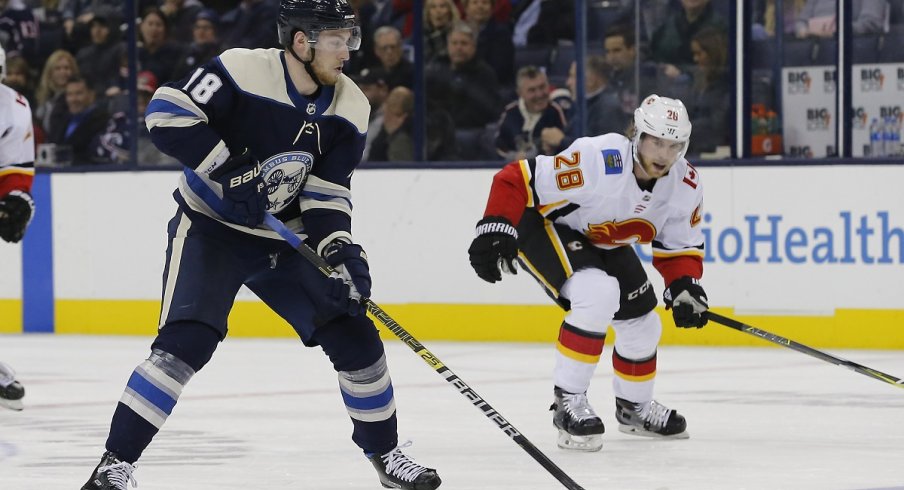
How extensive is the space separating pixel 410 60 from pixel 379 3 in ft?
1.66

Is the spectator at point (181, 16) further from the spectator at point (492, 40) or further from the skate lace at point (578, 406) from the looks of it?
the skate lace at point (578, 406)

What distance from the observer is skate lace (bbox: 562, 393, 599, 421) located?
4.57 meters

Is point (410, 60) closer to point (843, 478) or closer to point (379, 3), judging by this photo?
point (379, 3)

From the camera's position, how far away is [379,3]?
897 centimetres

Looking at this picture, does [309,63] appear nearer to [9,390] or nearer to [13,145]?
[13,145]

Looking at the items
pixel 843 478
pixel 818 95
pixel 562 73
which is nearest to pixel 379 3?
pixel 562 73

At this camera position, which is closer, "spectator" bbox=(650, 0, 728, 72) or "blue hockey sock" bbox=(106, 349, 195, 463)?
"blue hockey sock" bbox=(106, 349, 195, 463)

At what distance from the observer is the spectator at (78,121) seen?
9.47 m

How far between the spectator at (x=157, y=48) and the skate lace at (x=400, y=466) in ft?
18.8

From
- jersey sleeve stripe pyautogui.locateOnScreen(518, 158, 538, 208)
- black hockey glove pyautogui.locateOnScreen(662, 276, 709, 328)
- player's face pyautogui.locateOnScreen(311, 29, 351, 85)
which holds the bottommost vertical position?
black hockey glove pyautogui.locateOnScreen(662, 276, 709, 328)

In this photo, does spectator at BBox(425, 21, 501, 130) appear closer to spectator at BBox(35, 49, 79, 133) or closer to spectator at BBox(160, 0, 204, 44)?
spectator at BBox(160, 0, 204, 44)

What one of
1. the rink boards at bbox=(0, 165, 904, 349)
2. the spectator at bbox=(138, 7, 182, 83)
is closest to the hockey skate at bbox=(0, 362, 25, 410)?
the rink boards at bbox=(0, 165, 904, 349)

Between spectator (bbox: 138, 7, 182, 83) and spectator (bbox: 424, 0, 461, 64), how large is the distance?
5.51ft

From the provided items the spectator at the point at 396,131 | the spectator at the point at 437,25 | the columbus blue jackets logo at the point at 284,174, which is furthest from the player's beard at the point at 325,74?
the spectator at the point at 437,25
